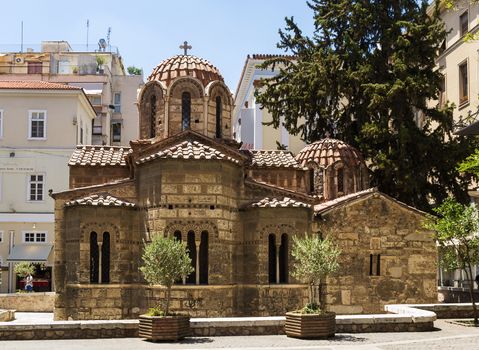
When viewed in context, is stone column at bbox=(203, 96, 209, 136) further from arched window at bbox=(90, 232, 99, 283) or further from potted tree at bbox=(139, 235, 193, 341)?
potted tree at bbox=(139, 235, 193, 341)

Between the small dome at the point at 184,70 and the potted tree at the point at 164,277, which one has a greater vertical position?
the small dome at the point at 184,70

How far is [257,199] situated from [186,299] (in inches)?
146

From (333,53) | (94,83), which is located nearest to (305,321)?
(333,53)

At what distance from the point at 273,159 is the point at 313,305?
9.12m

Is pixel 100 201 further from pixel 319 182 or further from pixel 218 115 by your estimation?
pixel 319 182

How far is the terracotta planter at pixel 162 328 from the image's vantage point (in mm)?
15359

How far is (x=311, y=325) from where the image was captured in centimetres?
1570

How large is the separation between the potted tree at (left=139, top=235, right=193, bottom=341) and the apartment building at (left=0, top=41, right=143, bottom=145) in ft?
110

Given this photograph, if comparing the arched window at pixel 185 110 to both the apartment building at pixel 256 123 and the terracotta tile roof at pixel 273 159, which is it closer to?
the terracotta tile roof at pixel 273 159

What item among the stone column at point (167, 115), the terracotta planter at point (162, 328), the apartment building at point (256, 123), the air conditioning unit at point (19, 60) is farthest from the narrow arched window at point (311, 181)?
the air conditioning unit at point (19, 60)

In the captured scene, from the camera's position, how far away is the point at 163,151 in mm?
19531

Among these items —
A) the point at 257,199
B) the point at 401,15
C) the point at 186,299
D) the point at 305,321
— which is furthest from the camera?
the point at 401,15

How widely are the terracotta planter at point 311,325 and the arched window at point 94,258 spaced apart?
624 cm

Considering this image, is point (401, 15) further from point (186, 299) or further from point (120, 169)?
point (186, 299)
